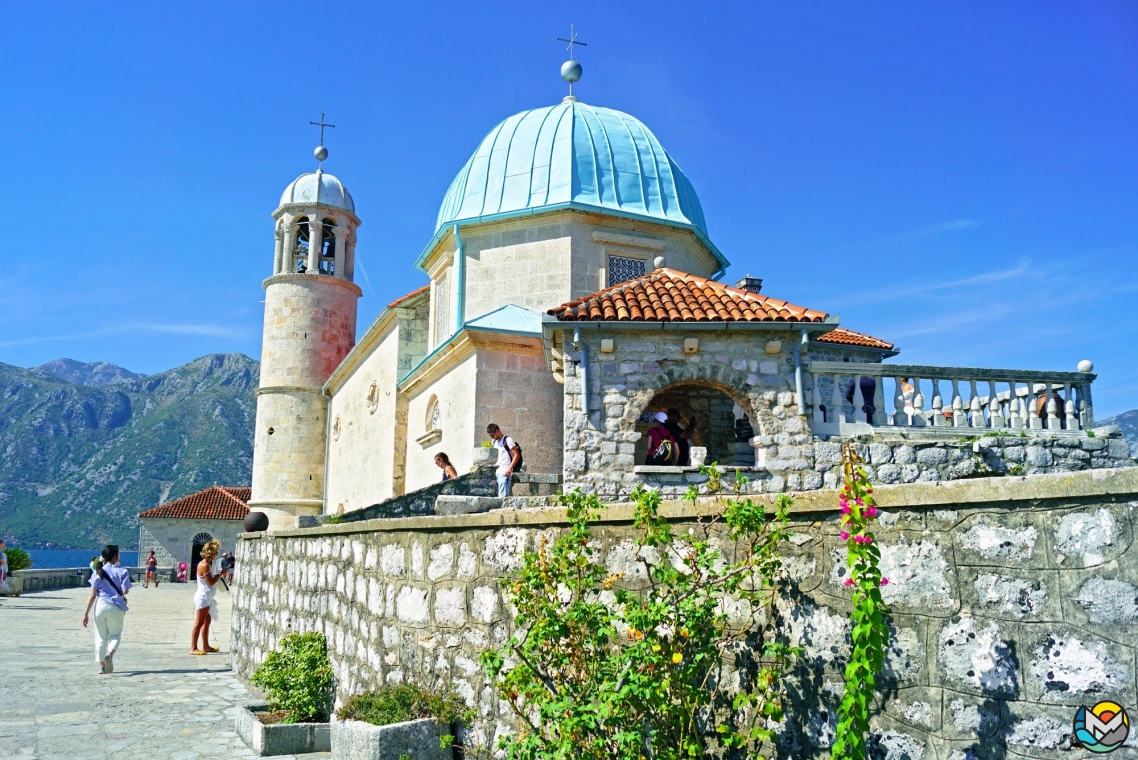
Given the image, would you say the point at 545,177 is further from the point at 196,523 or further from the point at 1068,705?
the point at 196,523

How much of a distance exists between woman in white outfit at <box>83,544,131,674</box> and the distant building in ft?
102

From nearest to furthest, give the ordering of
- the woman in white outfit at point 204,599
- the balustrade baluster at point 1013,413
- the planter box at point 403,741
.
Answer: the planter box at point 403,741 → the balustrade baluster at point 1013,413 → the woman in white outfit at point 204,599

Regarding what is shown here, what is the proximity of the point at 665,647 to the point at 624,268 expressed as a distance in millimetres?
13172

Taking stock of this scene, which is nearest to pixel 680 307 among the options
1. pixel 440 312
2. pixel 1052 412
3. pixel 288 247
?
pixel 1052 412

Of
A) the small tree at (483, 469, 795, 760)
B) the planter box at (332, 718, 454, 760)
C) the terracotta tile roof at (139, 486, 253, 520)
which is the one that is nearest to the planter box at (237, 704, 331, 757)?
the planter box at (332, 718, 454, 760)

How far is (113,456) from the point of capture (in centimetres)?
15388

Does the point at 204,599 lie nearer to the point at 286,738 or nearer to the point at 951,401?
the point at 286,738

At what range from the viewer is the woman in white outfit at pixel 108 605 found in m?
10.3

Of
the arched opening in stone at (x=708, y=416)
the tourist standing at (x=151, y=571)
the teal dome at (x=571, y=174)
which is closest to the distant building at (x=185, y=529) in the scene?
the tourist standing at (x=151, y=571)

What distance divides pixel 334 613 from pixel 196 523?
37.2 meters

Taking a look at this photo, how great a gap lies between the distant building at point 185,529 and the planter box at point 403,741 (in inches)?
1509

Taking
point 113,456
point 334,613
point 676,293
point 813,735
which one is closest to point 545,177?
point 676,293

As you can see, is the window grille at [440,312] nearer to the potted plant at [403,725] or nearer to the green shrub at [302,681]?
the green shrub at [302,681]

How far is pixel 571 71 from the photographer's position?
18625 mm
